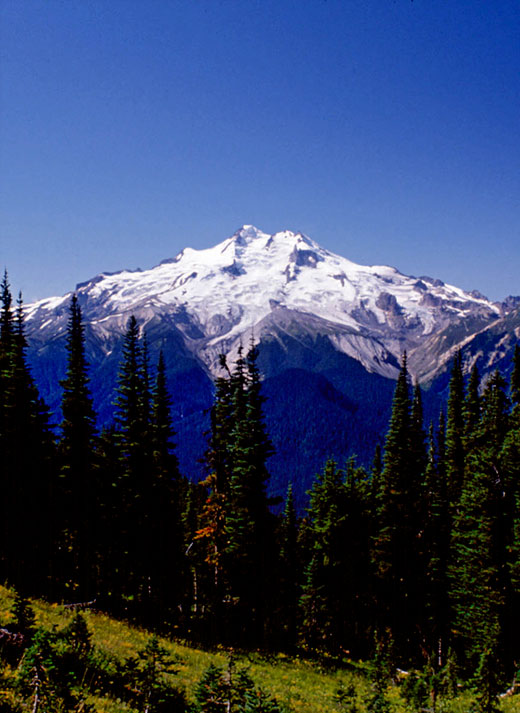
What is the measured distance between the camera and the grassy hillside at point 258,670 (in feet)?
56.3

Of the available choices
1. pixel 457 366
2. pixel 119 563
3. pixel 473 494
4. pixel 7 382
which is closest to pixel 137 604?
pixel 119 563

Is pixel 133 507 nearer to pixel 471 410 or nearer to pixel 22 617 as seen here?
pixel 22 617

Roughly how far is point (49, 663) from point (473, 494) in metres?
34.0

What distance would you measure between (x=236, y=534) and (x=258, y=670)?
34.2ft

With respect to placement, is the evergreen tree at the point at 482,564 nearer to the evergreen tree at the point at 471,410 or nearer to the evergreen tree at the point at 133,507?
the evergreen tree at the point at 471,410

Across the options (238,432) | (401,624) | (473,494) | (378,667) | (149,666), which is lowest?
(401,624)

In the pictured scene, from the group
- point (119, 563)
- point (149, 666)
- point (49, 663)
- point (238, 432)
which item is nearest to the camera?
point (49, 663)

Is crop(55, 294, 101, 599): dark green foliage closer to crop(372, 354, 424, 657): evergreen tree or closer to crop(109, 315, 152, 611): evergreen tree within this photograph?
crop(109, 315, 152, 611): evergreen tree

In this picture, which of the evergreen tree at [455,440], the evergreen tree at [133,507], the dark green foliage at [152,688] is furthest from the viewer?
the evergreen tree at [455,440]

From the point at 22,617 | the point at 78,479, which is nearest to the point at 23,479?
the point at 78,479

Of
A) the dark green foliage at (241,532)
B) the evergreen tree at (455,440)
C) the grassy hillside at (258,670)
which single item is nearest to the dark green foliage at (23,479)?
the grassy hillside at (258,670)

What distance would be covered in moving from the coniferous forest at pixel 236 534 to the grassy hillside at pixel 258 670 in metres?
2.74

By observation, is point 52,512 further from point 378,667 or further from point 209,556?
point 378,667

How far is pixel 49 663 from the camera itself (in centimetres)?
967
